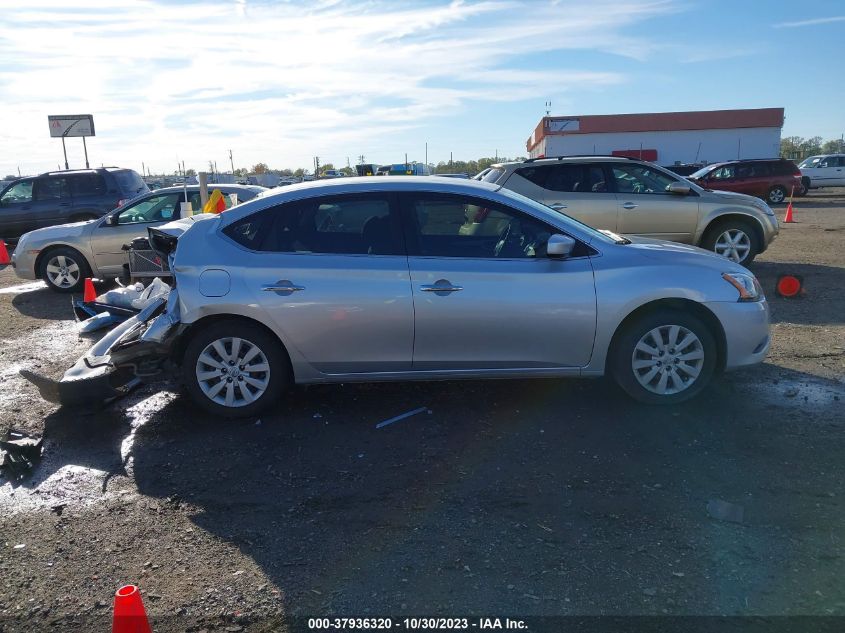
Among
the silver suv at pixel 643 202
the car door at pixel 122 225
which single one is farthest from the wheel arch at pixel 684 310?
the car door at pixel 122 225

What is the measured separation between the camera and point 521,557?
3.23 meters

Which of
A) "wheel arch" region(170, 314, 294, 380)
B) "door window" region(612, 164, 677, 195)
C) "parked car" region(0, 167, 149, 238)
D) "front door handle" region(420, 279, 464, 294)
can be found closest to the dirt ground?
"wheel arch" region(170, 314, 294, 380)

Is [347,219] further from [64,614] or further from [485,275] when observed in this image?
[64,614]

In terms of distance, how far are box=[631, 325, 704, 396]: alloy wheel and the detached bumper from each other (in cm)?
345

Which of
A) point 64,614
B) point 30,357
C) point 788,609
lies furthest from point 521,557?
point 30,357

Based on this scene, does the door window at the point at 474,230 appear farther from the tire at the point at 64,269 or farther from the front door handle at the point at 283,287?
the tire at the point at 64,269

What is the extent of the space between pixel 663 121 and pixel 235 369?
45.2m

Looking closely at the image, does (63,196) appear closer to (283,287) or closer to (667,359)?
(283,287)

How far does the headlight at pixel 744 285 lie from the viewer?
4.95 metres

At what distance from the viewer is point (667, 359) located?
493 centimetres

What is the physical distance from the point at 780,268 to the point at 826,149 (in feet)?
216

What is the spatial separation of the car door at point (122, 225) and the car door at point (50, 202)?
17.0 feet

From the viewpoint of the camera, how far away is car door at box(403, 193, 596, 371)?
15.6 feet

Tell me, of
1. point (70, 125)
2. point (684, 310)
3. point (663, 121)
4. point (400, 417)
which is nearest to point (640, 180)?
point (684, 310)
